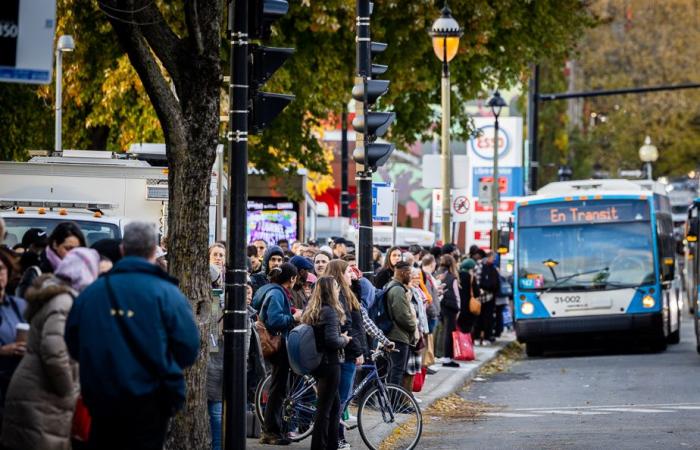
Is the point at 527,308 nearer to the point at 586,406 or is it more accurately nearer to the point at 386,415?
the point at 586,406

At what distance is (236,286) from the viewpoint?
11617 mm

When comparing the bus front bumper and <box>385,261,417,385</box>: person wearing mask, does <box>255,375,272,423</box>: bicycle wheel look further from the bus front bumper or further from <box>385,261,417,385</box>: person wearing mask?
the bus front bumper

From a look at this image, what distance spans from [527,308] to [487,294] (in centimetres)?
191

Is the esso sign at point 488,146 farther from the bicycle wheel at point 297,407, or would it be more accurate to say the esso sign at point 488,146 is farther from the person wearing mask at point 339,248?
the bicycle wheel at point 297,407

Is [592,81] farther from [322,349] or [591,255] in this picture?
[322,349]

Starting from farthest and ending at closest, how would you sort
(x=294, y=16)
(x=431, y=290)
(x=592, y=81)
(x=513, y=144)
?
(x=592, y=81) → (x=513, y=144) → (x=294, y=16) → (x=431, y=290)

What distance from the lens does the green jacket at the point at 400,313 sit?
1672 centimetres

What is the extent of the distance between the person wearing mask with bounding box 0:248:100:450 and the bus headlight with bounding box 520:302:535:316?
65.3 ft

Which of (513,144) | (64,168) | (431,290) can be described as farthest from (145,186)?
(513,144)

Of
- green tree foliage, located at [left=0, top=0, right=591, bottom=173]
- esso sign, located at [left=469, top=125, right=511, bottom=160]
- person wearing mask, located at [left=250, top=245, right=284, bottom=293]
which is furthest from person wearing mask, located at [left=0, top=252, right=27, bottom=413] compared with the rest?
esso sign, located at [left=469, top=125, right=511, bottom=160]

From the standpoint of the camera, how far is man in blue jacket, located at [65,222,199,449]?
26.7ft

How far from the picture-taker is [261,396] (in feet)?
47.5

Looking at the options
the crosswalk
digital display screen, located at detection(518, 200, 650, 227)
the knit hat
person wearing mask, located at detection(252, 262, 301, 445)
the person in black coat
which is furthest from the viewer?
digital display screen, located at detection(518, 200, 650, 227)

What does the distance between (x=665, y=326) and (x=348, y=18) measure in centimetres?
766
